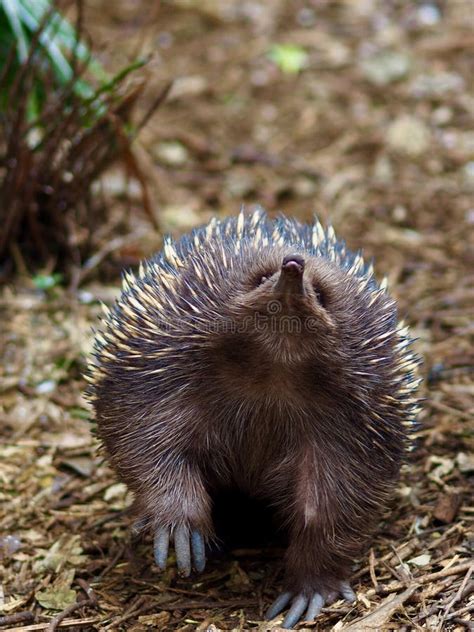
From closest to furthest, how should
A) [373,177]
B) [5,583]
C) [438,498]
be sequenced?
1. [5,583]
2. [438,498]
3. [373,177]

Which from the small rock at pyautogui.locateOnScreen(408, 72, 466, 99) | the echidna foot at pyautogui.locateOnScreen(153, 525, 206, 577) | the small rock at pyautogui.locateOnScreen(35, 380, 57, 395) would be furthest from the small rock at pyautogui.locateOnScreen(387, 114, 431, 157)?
the echidna foot at pyautogui.locateOnScreen(153, 525, 206, 577)

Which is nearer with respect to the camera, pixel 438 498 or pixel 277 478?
pixel 277 478

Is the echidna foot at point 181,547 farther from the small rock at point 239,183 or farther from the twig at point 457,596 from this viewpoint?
the small rock at point 239,183

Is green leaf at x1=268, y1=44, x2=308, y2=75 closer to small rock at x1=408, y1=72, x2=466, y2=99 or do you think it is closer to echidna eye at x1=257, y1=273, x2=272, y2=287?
small rock at x1=408, y1=72, x2=466, y2=99

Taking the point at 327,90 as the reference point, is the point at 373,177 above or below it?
below

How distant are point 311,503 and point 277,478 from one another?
19 cm

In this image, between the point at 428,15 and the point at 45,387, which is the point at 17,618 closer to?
the point at 45,387

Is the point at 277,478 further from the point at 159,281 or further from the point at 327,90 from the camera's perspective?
the point at 327,90

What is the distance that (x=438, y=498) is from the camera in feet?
15.5

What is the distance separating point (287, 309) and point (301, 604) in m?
1.37

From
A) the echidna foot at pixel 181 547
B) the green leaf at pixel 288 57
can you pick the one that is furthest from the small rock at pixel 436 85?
the echidna foot at pixel 181 547

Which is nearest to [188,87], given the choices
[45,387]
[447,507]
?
[45,387]

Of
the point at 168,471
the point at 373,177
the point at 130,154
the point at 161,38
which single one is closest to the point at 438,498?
the point at 168,471

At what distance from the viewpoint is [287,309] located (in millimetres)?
3408
